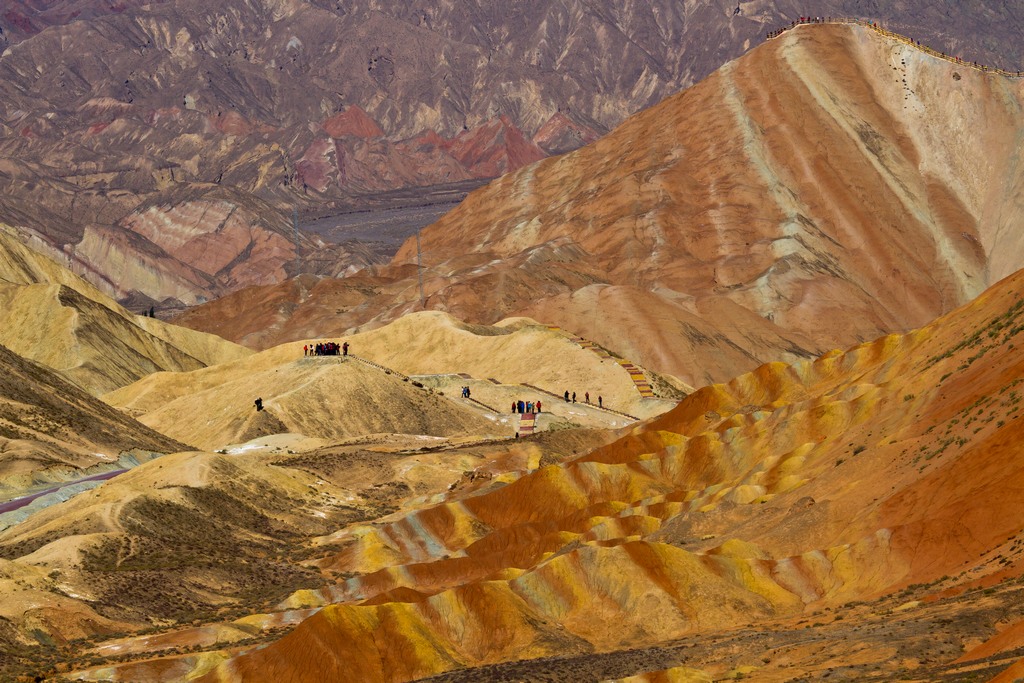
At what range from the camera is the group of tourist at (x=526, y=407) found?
379 feet

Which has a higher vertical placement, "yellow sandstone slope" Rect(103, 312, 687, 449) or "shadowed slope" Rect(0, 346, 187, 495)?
"yellow sandstone slope" Rect(103, 312, 687, 449)

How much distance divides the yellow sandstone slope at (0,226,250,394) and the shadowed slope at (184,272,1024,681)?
66.2 m

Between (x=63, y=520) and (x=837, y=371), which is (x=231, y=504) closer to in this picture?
(x=63, y=520)

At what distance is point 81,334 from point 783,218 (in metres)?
75.9

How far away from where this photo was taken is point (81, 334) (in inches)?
5595

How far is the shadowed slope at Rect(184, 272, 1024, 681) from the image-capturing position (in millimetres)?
50438

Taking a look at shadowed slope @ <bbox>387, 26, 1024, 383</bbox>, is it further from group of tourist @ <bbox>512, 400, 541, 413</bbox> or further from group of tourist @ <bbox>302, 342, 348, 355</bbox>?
group of tourist @ <bbox>512, 400, 541, 413</bbox>

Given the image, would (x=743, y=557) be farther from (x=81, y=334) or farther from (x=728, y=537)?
(x=81, y=334)

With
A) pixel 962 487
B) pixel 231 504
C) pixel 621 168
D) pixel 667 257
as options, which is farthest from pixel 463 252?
pixel 962 487

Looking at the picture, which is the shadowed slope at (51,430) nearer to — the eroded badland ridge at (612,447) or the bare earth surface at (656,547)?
the eroded badland ridge at (612,447)

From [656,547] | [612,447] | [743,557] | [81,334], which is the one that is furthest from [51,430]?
[743,557]

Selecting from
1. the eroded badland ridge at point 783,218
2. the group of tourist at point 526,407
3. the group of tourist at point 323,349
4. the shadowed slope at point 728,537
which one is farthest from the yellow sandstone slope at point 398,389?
the shadowed slope at point 728,537

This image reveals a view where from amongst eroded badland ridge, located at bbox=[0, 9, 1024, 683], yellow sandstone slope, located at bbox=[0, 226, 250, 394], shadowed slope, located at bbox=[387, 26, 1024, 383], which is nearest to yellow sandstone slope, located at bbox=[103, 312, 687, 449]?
eroded badland ridge, located at bbox=[0, 9, 1024, 683]

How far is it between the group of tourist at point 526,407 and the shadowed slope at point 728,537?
3226cm
